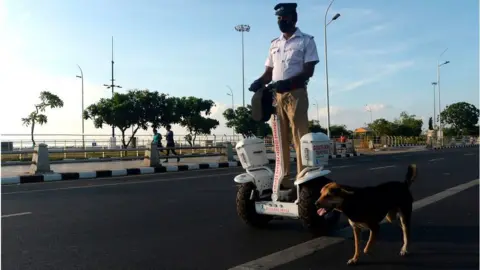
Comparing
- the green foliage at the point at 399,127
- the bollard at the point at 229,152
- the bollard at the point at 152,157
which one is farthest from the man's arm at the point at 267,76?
the green foliage at the point at 399,127

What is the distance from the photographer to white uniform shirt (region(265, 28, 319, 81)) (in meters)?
4.73

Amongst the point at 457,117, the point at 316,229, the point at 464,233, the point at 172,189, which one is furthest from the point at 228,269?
the point at 457,117

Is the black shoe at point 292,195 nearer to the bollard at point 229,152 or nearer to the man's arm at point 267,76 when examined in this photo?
the man's arm at point 267,76

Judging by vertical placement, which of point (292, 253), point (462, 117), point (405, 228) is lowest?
point (292, 253)

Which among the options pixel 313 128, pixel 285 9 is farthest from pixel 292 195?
pixel 313 128

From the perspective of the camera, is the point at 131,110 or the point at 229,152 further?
the point at 131,110

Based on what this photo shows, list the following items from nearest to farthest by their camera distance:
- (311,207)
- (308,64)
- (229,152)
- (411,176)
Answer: (411,176) < (311,207) < (308,64) < (229,152)

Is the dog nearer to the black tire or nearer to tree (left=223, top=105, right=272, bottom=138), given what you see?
the black tire

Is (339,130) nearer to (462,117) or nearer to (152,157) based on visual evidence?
(462,117)

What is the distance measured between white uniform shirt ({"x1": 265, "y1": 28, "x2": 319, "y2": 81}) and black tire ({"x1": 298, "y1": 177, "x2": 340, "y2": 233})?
111 cm

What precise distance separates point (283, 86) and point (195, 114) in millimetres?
45317

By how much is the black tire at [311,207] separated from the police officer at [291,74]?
0.32 meters

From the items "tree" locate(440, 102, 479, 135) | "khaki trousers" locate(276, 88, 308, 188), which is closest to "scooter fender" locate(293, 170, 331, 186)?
"khaki trousers" locate(276, 88, 308, 188)

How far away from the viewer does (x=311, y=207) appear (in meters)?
4.43
